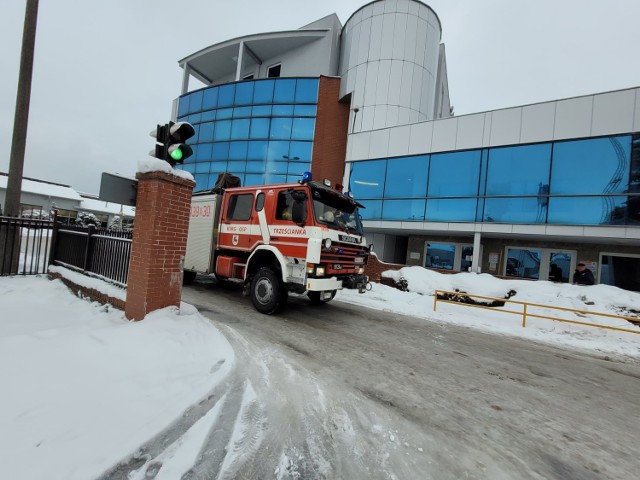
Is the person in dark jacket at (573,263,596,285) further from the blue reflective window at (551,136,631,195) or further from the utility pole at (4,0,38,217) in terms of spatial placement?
the utility pole at (4,0,38,217)

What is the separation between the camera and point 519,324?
8.00 meters

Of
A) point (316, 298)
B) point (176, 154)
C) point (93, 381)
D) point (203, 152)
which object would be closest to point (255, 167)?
point (203, 152)

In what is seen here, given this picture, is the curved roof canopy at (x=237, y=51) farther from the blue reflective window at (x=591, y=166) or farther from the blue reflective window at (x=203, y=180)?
the blue reflective window at (x=591, y=166)

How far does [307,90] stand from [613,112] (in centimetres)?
1552

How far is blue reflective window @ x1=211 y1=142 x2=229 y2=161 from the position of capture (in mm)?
21125

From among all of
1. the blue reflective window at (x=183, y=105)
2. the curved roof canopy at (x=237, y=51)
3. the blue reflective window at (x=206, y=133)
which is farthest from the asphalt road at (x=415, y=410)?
the blue reflective window at (x=183, y=105)

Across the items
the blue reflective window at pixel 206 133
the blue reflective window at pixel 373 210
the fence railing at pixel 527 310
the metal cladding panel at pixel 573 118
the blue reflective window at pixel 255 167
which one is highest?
the blue reflective window at pixel 206 133

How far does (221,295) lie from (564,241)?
13504mm

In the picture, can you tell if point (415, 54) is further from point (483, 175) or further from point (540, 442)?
point (540, 442)

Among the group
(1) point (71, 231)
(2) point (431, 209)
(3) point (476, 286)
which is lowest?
(3) point (476, 286)

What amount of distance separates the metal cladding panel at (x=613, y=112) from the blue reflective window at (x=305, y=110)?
13959mm

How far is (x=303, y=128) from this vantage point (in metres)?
19.7

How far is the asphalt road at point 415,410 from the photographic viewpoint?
2344 mm

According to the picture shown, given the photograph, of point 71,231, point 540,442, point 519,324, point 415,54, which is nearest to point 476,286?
point 519,324
